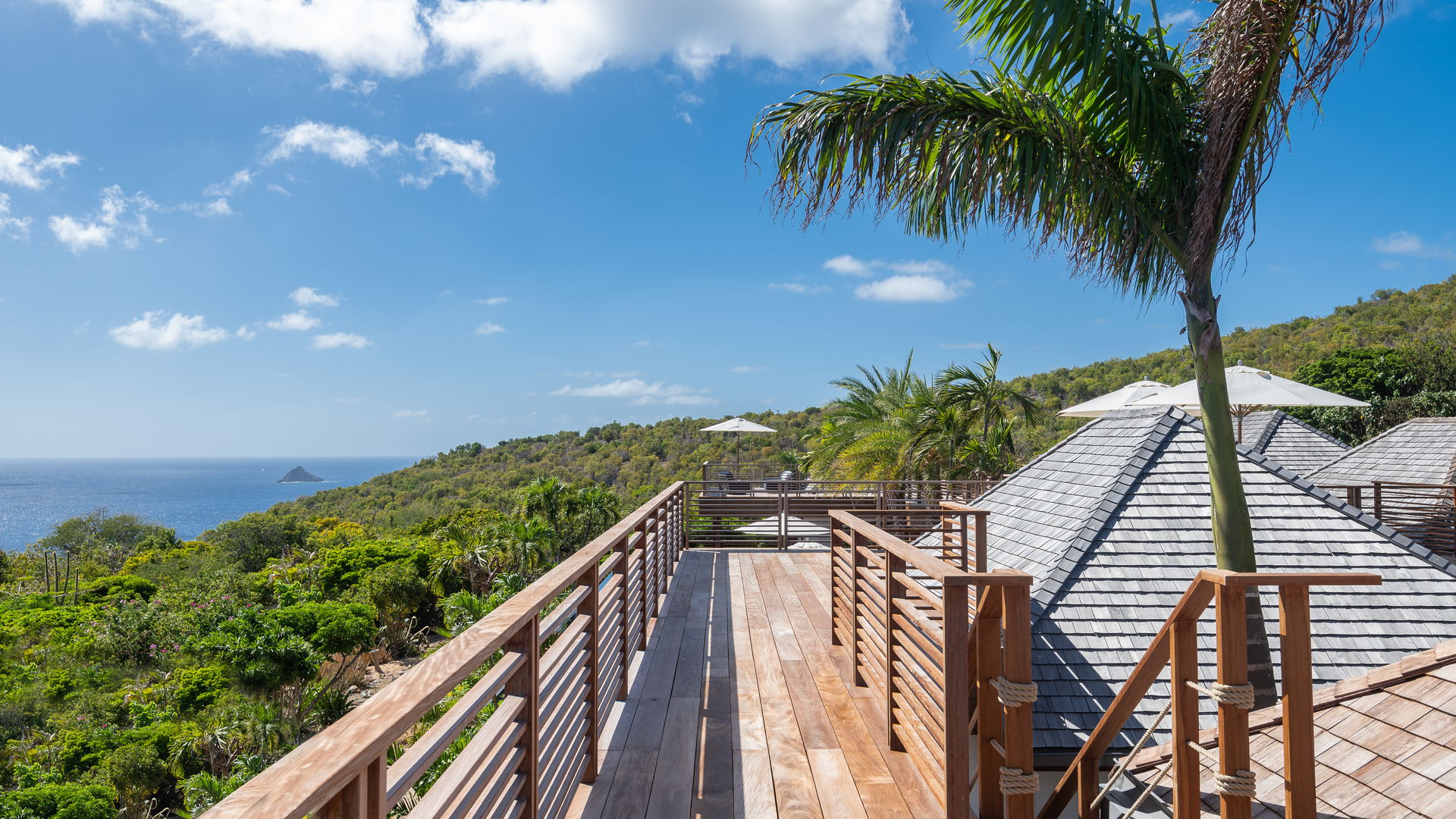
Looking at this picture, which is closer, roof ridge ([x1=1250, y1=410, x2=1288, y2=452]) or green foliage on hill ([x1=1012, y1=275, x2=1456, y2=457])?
roof ridge ([x1=1250, y1=410, x2=1288, y2=452])

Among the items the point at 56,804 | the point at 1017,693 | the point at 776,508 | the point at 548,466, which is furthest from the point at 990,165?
the point at 548,466

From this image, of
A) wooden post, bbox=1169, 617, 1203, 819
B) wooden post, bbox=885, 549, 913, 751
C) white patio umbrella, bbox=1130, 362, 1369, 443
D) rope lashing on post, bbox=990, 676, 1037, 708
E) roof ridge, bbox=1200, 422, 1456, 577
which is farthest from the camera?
white patio umbrella, bbox=1130, 362, 1369, 443

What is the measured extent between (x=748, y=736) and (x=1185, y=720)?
1972 millimetres

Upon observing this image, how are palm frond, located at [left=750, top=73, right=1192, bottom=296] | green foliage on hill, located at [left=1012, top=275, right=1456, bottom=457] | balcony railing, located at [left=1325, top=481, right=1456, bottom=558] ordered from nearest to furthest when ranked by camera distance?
palm frond, located at [left=750, top=73, right=1192, bottom=296] < balcony railing, located at [left=1325, top=481, right=1456, bottom=558] < green foliage on hill, located at [left=1012, top=275, right=1456, bottom=457]

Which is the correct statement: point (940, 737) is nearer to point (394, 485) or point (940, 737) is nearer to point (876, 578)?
point (876, 578)

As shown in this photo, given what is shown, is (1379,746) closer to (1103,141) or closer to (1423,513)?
(1103,141)

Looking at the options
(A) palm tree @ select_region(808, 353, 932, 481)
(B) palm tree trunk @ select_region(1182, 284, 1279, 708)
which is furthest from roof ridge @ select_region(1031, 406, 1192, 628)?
(A) palm tree @ select_region(808, 353, 932, 481)

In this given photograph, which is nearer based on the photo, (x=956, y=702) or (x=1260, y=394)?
(x=956, y=702)

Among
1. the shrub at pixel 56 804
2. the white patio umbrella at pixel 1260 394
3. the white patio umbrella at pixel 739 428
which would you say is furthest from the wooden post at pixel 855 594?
the shrub at pixel 56 804

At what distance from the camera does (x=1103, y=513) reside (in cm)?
623

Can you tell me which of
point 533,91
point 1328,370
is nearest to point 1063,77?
point 533,91

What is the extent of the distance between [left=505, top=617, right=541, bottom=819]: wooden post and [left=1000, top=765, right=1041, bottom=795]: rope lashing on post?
4.56 ft

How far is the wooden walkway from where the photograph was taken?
103 inches

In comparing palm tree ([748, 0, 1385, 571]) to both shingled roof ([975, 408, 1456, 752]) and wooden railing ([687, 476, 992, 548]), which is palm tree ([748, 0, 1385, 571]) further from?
wooden railing ([687, 476, 992, 548])
